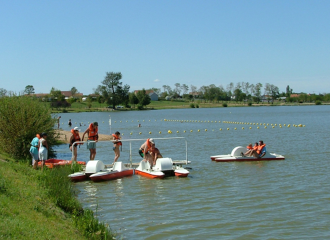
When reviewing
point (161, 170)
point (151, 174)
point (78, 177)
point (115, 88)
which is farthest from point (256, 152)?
point (115, 88)

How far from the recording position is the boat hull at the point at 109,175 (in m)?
17.9

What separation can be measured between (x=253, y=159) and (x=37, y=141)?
13526 mm

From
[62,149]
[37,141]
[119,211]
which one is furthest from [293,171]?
[62,149]

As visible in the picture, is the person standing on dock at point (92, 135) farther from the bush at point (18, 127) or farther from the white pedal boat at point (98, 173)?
the bush at point (18, 127)

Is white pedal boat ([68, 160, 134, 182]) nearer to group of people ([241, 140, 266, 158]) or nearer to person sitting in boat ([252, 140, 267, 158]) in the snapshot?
group of people ([241, 140, 266, 158])

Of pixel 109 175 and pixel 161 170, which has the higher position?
pixel 161 170

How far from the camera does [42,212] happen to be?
1002 centimetres

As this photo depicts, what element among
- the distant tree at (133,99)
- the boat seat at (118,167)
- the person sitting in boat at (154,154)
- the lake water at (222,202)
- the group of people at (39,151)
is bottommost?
the lake water at (222,202)

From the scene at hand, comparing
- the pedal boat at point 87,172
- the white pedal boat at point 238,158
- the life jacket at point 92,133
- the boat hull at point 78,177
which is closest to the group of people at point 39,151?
the boat hull at point 78,177

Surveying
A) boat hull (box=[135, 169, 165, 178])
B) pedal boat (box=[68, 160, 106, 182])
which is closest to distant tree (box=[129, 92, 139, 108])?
boat hull (box=[135, 169, 165, 178])

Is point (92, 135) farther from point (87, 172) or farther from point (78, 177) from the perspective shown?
point (78, 177)

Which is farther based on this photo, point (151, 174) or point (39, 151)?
point (151, 174)

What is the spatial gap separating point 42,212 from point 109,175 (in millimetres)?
8404

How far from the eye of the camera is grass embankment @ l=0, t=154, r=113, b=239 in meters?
8.05
